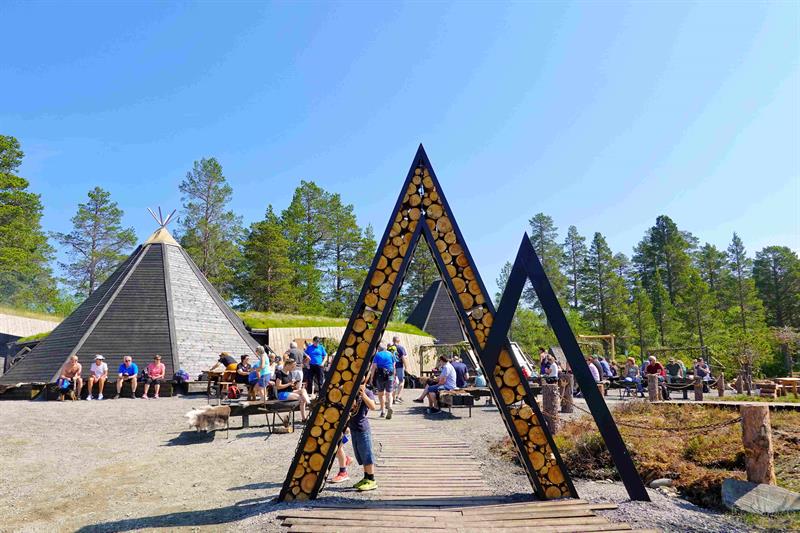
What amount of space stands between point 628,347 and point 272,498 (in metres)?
50.1

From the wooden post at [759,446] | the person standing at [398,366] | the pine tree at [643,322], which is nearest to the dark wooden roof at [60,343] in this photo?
the person standing at [398,366]

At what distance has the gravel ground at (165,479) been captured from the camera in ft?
16.6

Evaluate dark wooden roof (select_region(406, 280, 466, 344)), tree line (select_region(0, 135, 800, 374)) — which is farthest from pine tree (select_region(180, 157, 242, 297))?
dark wooden roof (select_region(406, 280, 466, 344))

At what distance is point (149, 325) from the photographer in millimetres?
20297

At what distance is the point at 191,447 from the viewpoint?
8914 millimetres

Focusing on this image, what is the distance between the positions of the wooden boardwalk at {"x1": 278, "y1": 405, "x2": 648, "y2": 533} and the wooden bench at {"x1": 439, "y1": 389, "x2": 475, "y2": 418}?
17.2 feet

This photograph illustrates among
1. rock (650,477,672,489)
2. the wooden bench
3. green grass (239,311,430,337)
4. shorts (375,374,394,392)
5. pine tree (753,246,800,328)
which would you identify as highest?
pine tree (753,246,800,328)

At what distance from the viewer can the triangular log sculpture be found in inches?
216

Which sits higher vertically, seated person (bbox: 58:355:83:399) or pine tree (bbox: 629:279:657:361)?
pine tree (bbox: 629:279:657:361)

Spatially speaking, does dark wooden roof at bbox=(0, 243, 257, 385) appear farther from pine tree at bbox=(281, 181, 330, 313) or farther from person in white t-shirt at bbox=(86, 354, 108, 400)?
pine tree at bbox=(281, 181, 330, 313)

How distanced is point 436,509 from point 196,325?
18639mm

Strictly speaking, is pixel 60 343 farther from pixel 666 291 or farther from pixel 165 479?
pixel 666 291

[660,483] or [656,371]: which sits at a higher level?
[656,371]

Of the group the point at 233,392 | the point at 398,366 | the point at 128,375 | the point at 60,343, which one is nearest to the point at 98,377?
the point at 128,375
